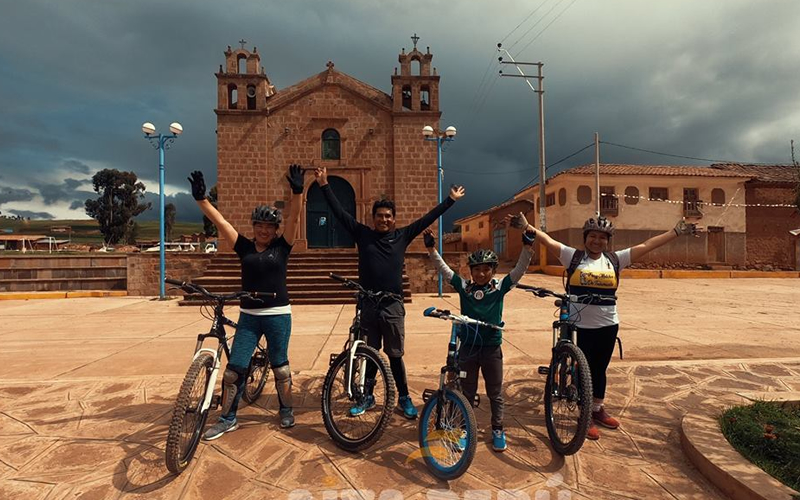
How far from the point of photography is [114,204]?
48625mm

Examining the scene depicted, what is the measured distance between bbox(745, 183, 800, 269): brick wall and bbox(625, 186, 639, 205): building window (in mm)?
7159

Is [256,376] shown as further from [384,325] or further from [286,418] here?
[384,325]

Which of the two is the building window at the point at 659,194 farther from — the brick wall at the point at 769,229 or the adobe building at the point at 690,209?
the brick wall at the point at 769,229

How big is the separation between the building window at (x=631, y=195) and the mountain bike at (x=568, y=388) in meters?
23.5

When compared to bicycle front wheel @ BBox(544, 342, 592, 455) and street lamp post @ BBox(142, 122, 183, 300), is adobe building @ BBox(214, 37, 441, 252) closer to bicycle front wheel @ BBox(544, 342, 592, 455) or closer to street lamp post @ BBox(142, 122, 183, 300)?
street lamp post @ BBox(142, 122, 183, 300)

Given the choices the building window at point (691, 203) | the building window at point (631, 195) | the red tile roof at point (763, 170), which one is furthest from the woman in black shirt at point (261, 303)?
the red tile roof at point (763, 170)

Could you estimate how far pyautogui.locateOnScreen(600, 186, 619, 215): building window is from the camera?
22634 mm

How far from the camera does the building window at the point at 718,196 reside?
77.2 ft

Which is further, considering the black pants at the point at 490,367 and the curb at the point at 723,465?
the black pants at the point at 490,367

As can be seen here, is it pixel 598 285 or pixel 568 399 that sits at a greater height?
pixel 598 285

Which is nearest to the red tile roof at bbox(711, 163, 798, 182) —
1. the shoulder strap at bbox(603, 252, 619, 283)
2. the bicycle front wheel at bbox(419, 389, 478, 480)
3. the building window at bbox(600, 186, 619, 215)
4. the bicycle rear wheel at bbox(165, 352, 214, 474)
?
the building window at bbox(600, 186, 619, 215)

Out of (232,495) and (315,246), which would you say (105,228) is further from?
(232,495)

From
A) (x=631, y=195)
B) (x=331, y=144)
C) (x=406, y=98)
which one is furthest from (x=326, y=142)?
(x=631, y=195)

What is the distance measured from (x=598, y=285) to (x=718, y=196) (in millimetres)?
27457
